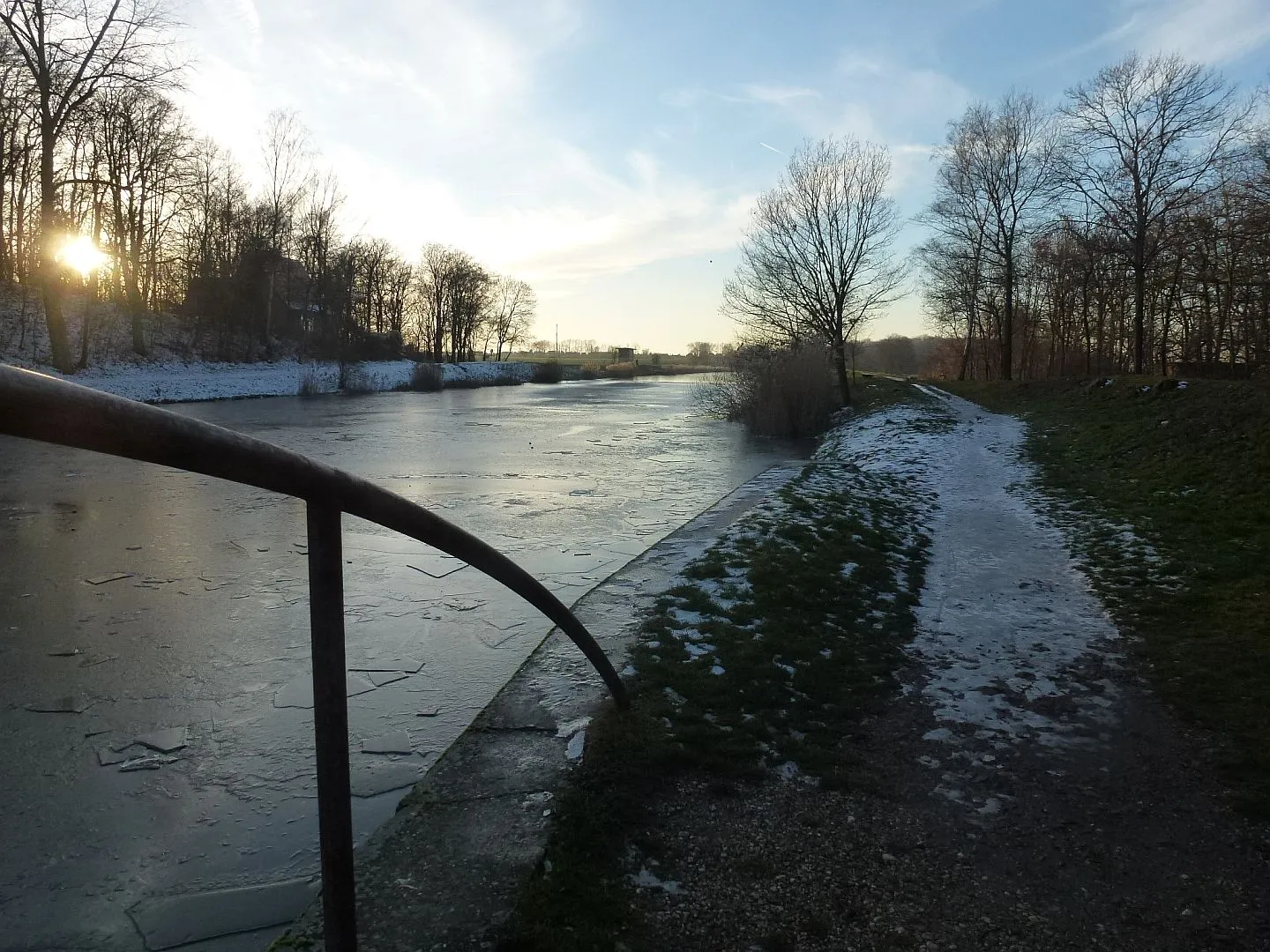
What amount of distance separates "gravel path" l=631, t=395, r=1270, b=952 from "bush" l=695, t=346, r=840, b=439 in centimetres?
2042

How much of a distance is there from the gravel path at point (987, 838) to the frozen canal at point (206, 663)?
1715 millimetres

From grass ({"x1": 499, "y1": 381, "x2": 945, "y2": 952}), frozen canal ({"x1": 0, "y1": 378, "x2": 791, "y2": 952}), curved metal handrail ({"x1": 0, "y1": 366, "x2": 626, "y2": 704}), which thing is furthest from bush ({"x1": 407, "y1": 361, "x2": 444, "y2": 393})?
curved metal handrail ({"x1": 0, "y1": 366, "x2": 626, "y2": 704})

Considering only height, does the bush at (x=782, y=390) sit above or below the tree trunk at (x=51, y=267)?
below

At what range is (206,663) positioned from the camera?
17.3 feet

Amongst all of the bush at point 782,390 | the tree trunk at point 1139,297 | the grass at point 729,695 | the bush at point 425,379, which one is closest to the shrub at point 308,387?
the bush at point 425,379

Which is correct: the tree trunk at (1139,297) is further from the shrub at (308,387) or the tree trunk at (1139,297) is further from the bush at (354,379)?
the bush at (354,379)

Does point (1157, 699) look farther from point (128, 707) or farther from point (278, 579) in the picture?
point (278, 579)

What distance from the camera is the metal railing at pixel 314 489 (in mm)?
1183

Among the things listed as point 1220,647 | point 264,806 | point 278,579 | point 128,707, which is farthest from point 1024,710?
point 278,579

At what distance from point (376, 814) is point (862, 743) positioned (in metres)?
2.35

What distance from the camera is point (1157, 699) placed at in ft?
14.7

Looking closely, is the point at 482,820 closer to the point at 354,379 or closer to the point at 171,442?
the point at 171,442

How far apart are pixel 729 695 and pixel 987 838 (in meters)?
1.53

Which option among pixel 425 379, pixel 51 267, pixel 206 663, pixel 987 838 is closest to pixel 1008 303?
pixel 425 379
